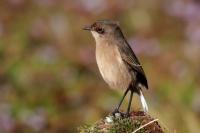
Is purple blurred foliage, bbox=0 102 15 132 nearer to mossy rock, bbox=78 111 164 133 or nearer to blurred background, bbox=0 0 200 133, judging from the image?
blurred background, bbox=0 0 200 133

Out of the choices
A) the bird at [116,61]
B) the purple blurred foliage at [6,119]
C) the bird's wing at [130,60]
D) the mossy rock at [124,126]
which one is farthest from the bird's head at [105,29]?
the purple blurred foliage at [6,119]

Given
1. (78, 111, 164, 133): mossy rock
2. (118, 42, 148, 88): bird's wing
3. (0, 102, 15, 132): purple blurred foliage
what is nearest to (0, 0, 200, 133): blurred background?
(0, 102, 15, 132): purple blurred foliage

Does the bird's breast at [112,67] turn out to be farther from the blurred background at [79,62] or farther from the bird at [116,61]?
the blurred background at [79,62]

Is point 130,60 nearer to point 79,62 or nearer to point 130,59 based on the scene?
point 130,59

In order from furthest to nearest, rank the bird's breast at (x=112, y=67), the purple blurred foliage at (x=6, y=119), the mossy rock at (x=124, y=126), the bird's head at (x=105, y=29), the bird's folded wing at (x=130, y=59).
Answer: the purple blurred foliage at (x=6, y=119) → the bird's head at (x=105, y=29) → the bird's folded wing at (x=130, y=59) → the bird's breast at (x=112, y=67) → the mossy rock at (x=124, y=126)

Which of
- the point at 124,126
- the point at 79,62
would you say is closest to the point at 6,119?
the point at 79,62

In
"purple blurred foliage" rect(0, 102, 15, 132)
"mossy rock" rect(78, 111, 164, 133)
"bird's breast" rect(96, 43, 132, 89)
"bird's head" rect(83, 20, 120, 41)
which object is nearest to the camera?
"mossy rock" rect(78, 111, 164, 133)

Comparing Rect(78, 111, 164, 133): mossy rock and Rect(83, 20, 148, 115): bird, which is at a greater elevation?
Rect(83, 20, 148, 115): bird
